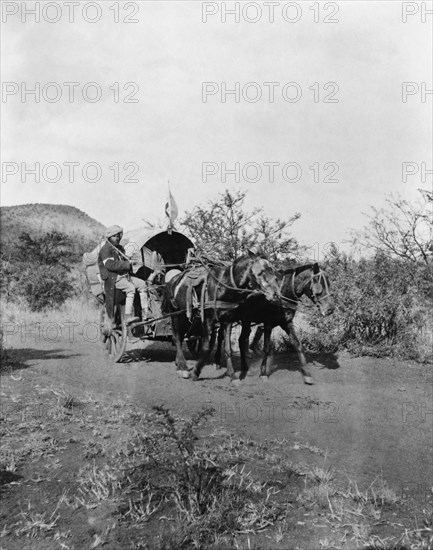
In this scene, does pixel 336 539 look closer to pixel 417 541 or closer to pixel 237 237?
pixel 417 541

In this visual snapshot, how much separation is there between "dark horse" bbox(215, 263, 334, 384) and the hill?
159ft

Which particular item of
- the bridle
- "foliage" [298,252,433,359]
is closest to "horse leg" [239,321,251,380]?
the bridle

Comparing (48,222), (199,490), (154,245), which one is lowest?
(199,490)

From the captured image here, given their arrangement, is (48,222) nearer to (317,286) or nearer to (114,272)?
(114,272)

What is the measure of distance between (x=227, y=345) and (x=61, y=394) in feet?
9.71

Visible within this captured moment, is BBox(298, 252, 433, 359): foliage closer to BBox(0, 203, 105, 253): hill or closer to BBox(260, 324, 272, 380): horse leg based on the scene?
BBox(260, 324, 272, 380): horse leg

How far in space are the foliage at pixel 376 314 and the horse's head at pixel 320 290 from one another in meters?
2.22

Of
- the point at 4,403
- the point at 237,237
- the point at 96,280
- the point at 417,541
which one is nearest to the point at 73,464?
the point at 4,403

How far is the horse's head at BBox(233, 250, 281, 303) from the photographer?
877 centimetres

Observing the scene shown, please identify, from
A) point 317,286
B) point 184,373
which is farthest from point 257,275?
point 184,373

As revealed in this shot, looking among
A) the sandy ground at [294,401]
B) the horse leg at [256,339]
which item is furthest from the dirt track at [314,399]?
the horse leg at [256,339]

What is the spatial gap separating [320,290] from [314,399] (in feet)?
6.80

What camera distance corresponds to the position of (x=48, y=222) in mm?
65125

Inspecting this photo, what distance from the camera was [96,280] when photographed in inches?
470
